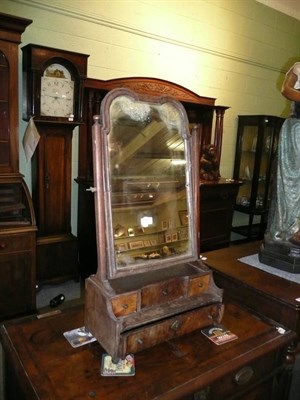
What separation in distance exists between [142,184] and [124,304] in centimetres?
42

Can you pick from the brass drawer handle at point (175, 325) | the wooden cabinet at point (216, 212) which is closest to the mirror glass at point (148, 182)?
the brass drawer handle at point (175, 325)

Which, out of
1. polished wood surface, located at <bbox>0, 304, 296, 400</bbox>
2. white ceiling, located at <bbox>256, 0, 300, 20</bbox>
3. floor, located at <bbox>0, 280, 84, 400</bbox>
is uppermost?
white ceiling, located at <bbox>256, 0, 300, 20</bbox>

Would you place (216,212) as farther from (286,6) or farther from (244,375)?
(286,6)

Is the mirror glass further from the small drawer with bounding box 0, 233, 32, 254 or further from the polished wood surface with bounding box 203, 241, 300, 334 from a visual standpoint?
the small drawer with bounding box 0, 233, 32, 254

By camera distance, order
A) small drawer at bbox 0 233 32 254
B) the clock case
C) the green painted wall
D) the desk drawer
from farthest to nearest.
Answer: the green painted wall
the clock case
small drawer at bbox 0 233 32 254
the desk drawer

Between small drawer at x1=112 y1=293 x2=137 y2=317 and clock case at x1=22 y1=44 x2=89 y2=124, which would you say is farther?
clock case at x1=22 y1=44 x2=89 y2=124

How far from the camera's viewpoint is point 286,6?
4.54 metres

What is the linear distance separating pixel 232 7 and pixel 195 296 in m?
4.11

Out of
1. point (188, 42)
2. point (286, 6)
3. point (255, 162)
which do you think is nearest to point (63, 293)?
point (255, 162)

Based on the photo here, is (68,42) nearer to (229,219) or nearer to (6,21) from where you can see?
(6,21)

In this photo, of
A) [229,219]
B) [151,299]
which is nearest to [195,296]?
[151,299]

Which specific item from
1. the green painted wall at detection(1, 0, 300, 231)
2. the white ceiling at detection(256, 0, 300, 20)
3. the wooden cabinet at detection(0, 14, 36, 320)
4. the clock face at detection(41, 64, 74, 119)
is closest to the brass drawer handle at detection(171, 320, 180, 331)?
the wooden cabinet at detection(0, 14, 36, 320)

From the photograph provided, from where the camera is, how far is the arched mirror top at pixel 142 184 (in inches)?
39.7

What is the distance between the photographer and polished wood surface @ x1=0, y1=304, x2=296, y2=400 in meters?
0.88
